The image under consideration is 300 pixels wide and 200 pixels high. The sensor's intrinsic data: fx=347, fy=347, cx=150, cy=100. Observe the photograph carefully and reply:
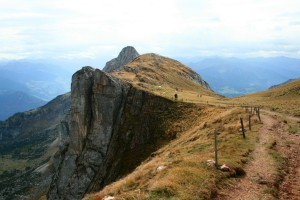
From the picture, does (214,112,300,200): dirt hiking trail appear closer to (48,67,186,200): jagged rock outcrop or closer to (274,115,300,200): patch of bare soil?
(274,115,300,200): patch of bare soil

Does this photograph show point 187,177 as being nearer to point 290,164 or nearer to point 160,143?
point 290,164

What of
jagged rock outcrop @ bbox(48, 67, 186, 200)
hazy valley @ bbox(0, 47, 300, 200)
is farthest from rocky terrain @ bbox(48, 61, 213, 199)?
hazy valley @ bbox(0, 47, 300, 200)

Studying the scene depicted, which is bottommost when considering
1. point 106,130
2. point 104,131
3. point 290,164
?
point 290,164

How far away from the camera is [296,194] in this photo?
24.9m

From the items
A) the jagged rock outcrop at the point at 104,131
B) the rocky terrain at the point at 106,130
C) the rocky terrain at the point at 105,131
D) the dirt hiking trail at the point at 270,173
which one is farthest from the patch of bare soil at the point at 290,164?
the rocky terrain at the point at 105,131

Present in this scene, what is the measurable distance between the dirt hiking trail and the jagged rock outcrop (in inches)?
1193

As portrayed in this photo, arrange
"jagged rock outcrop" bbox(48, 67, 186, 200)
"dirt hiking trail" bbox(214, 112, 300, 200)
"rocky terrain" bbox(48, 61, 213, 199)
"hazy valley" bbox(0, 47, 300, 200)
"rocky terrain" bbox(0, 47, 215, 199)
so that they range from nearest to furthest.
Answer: "dirt hiking trail" bbox(214, 112, 300, 200) → "hazy valley" bbox(0, 47, 300, 200) → "rocky terrain" bbox(0, 47, 215, 199) → "rocky terrain" bbox(48, 61, 213, 199) → "jagged rock outcrop" bbox(48, 67, 186, 200)

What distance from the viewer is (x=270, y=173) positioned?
28.9m

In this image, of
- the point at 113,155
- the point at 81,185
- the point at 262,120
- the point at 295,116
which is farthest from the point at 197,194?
the point at 81,185

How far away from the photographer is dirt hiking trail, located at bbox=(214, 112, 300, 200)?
24705 mm

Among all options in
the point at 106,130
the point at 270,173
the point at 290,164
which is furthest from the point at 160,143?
the point at 270,173

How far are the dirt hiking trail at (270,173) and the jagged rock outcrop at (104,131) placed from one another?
30.3 meters

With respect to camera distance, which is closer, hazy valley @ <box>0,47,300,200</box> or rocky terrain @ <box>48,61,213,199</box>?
hazy valley @ <box>0,47,300,200</box>

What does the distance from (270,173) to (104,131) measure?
55.5 metres
